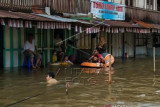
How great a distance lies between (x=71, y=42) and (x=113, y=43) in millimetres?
7170

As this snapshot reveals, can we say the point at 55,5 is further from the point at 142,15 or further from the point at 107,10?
the point at 142,15

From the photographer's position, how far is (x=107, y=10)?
22.1 metres

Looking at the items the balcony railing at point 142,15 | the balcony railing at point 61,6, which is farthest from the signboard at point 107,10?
the balcony railing at point 142,15

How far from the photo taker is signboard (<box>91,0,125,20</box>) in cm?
2078

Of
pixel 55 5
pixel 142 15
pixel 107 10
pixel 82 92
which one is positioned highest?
pixel 55 5

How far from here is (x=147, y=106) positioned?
760cm

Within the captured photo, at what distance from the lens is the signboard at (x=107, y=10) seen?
20.8m

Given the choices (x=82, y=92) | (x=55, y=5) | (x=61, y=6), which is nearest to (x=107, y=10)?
(x=61, y=6)

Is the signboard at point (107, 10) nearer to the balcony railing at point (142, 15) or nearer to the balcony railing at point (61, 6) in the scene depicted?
the balcony railing at point (61, 6)

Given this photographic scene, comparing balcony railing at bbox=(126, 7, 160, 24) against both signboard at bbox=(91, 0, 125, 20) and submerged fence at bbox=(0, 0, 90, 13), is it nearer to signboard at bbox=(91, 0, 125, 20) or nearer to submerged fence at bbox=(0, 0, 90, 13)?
signboard at bbox=(91, 0, 125, 20)

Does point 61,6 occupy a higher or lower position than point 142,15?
higher

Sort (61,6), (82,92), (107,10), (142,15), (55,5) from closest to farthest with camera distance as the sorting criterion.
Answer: (82,92) < (55,5) < (61,6) < (107,10) < (142,15)

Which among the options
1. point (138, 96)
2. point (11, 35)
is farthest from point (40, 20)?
point (138, 96)

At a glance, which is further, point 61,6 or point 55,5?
point 61,6
